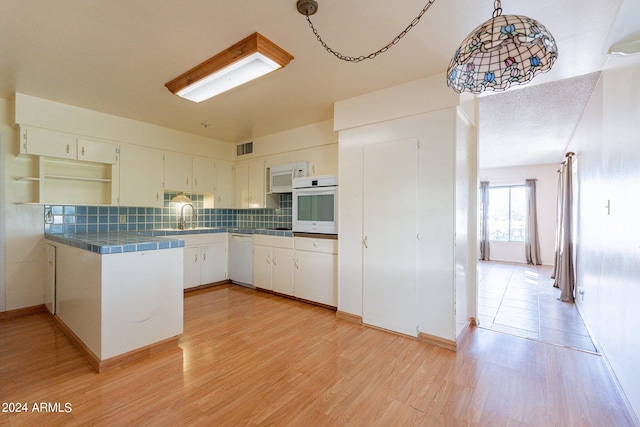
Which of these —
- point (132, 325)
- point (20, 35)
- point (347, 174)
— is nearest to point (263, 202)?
point (347, 174)

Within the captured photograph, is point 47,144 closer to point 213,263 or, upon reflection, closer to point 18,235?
point 18,235

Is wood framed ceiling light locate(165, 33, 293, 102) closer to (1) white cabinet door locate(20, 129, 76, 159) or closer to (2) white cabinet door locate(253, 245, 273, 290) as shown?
(1) white cabinet door locate(20, 129, 76, 159)

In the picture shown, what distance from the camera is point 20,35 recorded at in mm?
1987

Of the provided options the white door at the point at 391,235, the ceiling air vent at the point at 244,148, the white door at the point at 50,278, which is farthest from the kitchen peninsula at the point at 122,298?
the ceiling air vent at the point at 244,148

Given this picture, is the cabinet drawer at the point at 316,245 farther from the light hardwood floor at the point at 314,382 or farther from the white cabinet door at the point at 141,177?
the white cabinet door at the point at 141,177

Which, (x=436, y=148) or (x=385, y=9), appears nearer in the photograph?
(x=385, y=9)

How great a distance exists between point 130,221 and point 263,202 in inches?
75.0

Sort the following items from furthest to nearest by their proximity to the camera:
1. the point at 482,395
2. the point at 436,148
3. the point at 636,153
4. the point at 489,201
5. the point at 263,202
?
1. the point at 489,201
2. the point at 263,202
3. the point at 436,148
4. the point at 482,395
5. the point at 636,153

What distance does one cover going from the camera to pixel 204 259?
14.5ft

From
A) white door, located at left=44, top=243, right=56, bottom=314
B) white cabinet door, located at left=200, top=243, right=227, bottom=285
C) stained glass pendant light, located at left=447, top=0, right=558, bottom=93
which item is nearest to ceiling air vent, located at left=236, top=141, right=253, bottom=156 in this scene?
white cabinet door, located at left=200, top=243, right=227, bottom=285

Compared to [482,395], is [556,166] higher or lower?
higher

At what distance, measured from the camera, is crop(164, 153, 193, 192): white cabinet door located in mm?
4182

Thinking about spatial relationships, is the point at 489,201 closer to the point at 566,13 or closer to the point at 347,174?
the point at 347,174

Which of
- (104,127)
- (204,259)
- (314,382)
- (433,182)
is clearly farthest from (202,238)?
(433,182)
